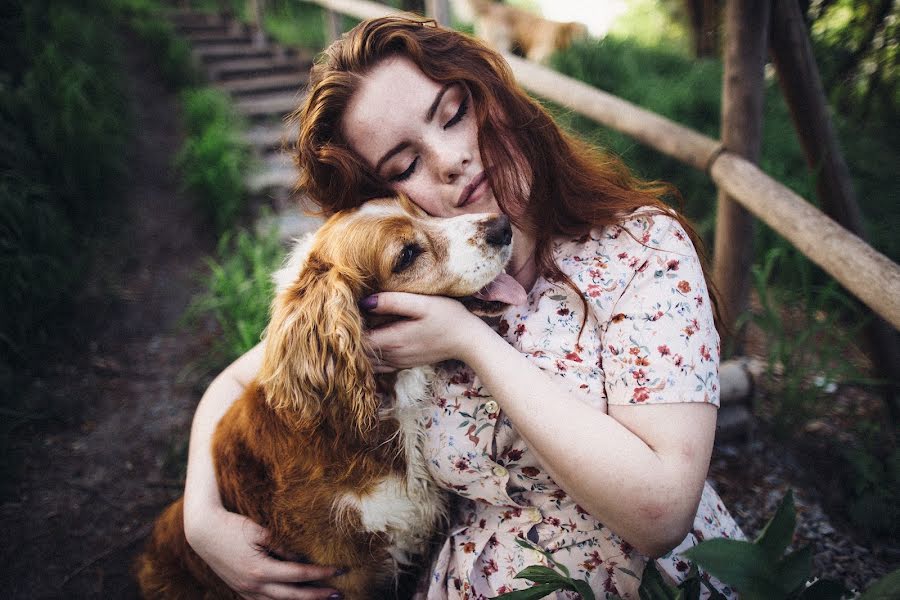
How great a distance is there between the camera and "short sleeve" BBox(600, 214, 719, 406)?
4.17 ft

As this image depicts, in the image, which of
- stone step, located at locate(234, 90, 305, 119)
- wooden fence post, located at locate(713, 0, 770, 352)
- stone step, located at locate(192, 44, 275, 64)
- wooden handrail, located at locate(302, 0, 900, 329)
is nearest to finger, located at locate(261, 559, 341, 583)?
wooden fence post, located at locate(713, 0, 770, 352)

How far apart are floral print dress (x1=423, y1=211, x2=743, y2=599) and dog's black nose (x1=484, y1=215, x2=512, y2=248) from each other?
0.17 m

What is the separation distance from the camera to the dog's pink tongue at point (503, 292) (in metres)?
1.62

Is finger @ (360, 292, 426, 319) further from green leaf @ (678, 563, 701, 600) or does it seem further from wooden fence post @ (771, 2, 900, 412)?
wooden fence post @ (771, 2, 900, 412)

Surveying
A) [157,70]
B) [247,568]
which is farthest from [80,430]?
[157,70]

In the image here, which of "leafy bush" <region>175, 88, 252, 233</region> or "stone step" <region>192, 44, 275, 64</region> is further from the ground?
"stone step" <region>192, 44, 275, 64</region>

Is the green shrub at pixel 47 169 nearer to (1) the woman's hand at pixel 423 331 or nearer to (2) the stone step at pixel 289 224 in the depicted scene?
(2) the stone step at pixel 289 224

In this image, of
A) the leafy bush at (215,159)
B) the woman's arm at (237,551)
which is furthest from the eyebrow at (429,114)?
the leafy bush at (215,159)

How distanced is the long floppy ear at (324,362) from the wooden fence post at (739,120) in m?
1.35

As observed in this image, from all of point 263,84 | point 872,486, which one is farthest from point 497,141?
point 263,84

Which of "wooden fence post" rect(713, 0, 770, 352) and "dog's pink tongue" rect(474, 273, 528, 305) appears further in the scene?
"wooden fence post" rect(713, 0, 770, 352)

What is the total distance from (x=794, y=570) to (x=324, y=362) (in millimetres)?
1201

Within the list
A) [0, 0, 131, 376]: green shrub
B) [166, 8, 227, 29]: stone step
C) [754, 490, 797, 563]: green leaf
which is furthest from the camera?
[166, 8, 227, 29]: stone step

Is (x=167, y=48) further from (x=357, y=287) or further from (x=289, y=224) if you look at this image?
(x=357, y=287)
